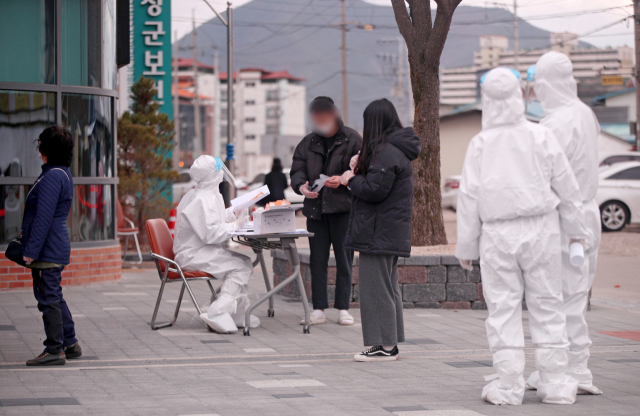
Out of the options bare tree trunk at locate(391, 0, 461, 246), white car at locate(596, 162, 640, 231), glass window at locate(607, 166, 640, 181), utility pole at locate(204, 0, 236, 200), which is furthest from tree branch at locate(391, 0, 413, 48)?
glass window at locate(607, 166, 640, 181)

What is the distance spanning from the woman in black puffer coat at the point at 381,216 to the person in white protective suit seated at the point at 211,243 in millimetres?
1626

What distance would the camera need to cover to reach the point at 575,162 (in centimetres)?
509

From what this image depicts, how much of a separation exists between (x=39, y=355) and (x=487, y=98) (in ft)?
12.1

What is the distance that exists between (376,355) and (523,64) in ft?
399

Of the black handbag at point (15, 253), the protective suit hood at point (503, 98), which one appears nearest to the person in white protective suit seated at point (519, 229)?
the protective suit hood at point (503, 98)

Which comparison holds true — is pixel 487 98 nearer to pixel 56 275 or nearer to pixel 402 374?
pixel 402 374

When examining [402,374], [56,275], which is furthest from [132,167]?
[402,374]

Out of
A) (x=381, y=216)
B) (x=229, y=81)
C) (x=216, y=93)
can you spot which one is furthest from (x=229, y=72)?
(x=216, y=93)

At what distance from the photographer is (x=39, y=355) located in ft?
20.4

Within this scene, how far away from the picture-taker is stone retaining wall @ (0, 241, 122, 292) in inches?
399

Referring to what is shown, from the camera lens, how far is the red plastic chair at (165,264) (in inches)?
298

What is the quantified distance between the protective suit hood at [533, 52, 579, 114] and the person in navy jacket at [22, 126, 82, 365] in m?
3.37

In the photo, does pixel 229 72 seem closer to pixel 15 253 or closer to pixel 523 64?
pixel 15 253

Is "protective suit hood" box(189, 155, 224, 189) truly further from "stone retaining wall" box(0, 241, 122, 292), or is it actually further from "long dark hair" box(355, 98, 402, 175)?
"stone retaining wall" box(0, 241, 122, 292)
